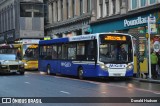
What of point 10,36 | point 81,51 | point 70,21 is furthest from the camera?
point 10,36

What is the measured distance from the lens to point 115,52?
2397 centimetres

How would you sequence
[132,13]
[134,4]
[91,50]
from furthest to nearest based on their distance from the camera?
[134,4] → [132,13] → [91,50]

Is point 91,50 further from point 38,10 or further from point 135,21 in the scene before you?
point 38,10

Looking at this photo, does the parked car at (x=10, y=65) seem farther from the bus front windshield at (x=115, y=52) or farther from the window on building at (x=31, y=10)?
the window on building at (x=31, y=10)

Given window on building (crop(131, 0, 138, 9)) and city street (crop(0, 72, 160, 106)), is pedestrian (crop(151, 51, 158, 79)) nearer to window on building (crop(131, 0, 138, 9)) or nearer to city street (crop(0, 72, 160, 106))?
city street (crop(0, 72, 160, 106))

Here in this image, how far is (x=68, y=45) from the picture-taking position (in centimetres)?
2753

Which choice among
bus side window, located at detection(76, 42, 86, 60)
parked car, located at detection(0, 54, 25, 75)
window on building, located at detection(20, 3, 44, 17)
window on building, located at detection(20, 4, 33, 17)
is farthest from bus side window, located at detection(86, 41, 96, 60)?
window on building, located at detection(20, 4, 33, 17)

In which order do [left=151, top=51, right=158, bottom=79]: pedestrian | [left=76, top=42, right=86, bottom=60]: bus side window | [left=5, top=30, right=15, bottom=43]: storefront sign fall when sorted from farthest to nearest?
[left=5, top=30, right=15, bottom=43]: storefront sign < [left=76, top=42, right=86, bottom=60]: bus side window < [left=151, top=51, right=158, bottom=79]: pedestrian

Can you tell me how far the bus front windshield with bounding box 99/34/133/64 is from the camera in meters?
23.7

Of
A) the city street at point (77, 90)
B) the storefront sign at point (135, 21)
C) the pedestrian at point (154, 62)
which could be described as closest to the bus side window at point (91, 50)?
the city street at point (77, 90)

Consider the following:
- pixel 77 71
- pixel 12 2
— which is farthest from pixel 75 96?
pixel 12 2

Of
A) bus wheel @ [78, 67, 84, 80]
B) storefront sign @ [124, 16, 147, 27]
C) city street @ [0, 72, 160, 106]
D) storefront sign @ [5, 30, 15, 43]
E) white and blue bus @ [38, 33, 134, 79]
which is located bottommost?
city street @ [0, 72, 160, 106]

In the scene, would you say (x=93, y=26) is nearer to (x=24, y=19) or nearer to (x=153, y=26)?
(x=153, y=26)

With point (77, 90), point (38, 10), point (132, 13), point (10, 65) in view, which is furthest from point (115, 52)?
point (38, 10)
